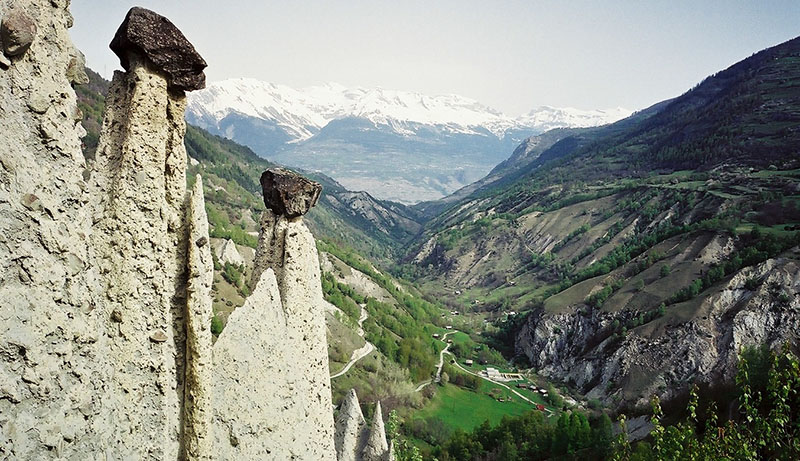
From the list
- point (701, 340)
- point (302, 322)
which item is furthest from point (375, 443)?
point (701, 340)

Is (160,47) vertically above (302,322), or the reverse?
(160,47)

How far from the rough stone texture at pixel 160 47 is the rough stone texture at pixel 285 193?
2673 mm

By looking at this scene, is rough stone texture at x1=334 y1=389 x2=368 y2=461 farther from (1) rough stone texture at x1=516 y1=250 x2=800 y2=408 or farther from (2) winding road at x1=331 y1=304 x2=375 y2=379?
(2) winding road at x1=331 y1=304 x2=375 y2=379

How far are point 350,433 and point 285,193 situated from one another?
49.2ft

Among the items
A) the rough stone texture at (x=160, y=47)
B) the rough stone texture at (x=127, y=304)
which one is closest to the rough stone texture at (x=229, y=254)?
the rough stone texture at (x=127, y=304)

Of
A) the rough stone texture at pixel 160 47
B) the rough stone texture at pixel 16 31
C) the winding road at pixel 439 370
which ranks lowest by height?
the winding road at pixel 439 370

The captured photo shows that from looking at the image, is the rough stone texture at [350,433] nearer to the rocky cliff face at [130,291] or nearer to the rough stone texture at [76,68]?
the rocky cliff face at [130,291]

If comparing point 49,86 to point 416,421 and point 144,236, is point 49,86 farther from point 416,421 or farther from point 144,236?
point 416,421

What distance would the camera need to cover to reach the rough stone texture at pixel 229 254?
104 meters

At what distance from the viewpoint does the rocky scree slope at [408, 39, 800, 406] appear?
8031 centimetres

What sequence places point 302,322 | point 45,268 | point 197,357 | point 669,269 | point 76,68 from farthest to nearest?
point 669,269
point 302,322
point 197,357
point 76,68
point 45,268

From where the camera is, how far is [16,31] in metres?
4.07

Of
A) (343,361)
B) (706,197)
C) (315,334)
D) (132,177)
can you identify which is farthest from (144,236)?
(706,197)

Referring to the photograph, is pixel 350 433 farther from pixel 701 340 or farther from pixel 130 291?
pixel 701 340
